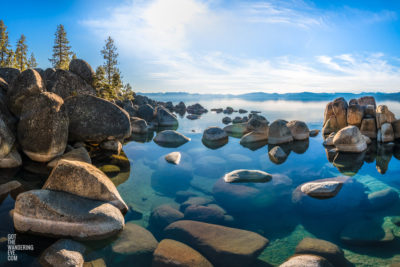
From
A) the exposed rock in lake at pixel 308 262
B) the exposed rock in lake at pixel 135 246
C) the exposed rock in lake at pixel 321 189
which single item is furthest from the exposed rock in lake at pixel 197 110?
the exposed rock in lake at pixel 308 262

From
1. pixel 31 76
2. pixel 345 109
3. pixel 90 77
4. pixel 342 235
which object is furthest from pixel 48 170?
pixel 345 109

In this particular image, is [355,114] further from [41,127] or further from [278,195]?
[41,127]

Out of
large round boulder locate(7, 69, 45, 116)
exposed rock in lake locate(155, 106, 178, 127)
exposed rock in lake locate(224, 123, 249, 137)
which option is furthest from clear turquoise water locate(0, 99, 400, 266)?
exposed rock in lake locate(155, 106, 178, 127)

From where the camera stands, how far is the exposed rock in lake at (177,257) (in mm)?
5184

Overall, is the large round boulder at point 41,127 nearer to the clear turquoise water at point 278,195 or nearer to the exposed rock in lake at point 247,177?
the clear turquoise water at point 278,195

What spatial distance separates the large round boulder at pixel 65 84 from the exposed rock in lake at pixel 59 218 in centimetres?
966

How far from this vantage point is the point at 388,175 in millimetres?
12258

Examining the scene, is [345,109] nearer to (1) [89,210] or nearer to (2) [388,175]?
(2) [388,175]

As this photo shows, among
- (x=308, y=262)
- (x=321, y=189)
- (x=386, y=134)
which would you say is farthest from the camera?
(x=386, y=134)

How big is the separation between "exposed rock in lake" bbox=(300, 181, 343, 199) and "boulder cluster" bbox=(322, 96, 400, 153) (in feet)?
26.1

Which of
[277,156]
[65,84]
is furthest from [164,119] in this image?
[277,156]

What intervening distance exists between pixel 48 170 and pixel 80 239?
5.75 m

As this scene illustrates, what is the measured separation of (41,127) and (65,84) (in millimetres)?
5081

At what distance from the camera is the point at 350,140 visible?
15.9 m
